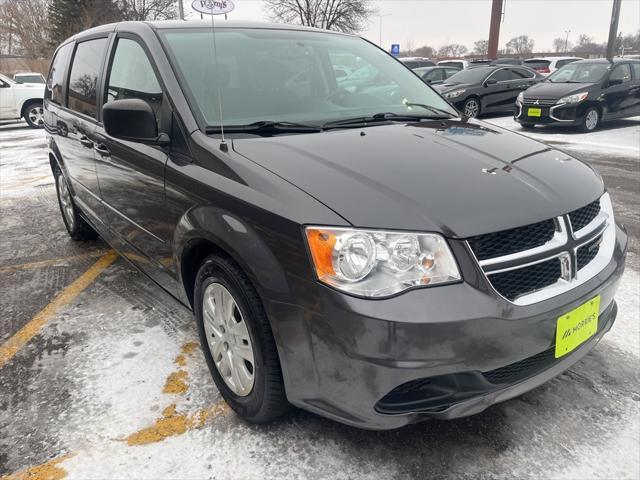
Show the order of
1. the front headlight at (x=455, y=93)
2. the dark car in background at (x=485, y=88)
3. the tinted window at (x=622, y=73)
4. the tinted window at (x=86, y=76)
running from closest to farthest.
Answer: the tinted window at (x=86, y=76)
the tinted window at (x=622, y=73)
the front headlight at (x=455, y=93)
the dark car in background at (x=485, y=88)

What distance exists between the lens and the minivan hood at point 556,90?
10.4 meters

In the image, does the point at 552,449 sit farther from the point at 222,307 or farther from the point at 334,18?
the point at 334,18

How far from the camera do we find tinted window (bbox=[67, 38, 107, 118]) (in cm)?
335

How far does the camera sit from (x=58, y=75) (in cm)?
442

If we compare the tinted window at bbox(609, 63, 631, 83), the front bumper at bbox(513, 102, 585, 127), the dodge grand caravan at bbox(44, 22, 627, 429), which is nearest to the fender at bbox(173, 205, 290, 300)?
the dodge grand caravan at bbox(44, 22, 627, 429)

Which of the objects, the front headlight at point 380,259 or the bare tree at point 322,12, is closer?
the front headlight at point 380,259

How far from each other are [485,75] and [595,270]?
481 inches

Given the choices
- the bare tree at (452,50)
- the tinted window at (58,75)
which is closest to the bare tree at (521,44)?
the bare tree at (452,50)

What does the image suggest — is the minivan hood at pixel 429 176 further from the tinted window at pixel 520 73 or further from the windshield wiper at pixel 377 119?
the tinted window at pixel 520 73

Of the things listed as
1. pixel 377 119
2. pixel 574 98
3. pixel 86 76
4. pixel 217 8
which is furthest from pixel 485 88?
pixel 217 8

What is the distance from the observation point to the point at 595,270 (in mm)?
2020

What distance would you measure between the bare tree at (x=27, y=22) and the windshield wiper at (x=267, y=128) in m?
40.8

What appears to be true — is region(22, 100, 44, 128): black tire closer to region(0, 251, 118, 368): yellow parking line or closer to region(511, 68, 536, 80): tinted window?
region(0, 251, 118, 368): yellow parking line

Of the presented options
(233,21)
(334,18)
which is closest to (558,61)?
(334,18)
